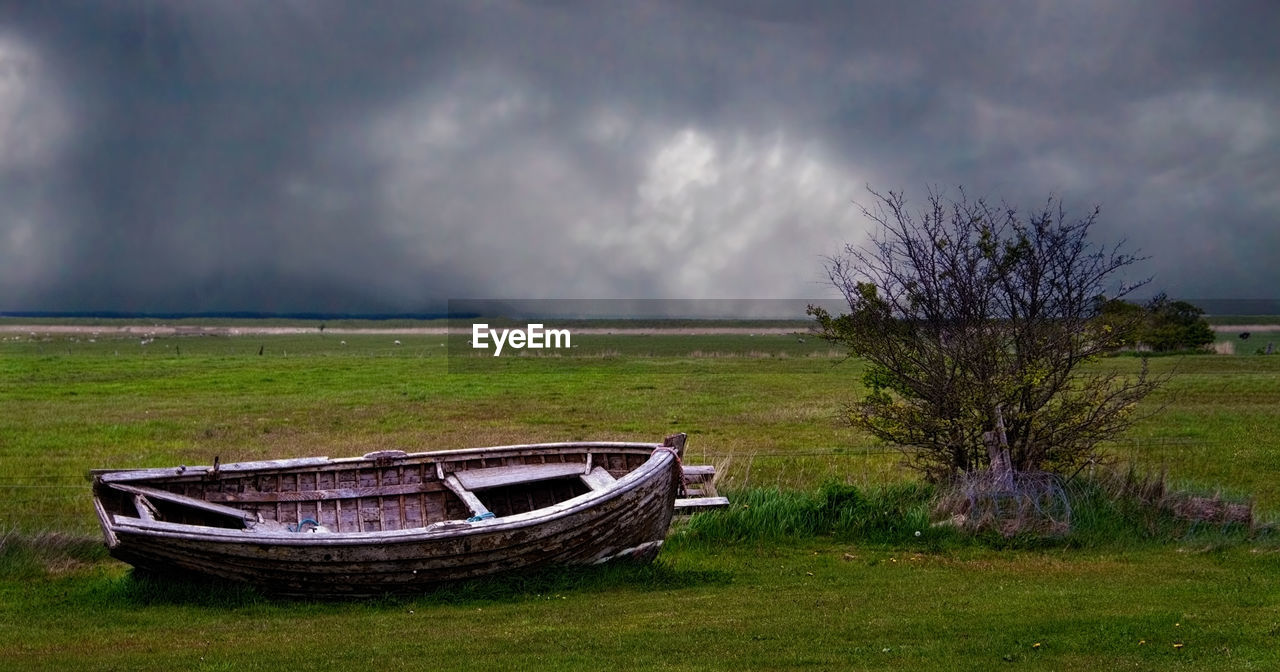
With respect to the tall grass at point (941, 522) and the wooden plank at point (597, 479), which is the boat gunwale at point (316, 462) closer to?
the wooden plank at point (597, 479)

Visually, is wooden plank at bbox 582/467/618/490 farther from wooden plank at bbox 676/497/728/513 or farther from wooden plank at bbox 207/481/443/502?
wooden plank at bbox 207/481/443/502

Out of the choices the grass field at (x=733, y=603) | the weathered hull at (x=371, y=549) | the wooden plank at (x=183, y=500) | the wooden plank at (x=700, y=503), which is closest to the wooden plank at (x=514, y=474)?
the wooden plank at (x=700, y=503)

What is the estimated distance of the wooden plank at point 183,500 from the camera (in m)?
12.8

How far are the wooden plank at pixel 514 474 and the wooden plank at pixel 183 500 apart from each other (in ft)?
9.46

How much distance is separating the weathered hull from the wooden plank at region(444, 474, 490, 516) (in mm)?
1355

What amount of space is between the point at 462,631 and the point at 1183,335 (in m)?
66.1

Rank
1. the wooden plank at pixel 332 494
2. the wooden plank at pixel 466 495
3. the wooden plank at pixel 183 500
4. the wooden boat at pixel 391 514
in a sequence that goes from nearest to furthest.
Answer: the wooden boat at pixel 391 514 < the wooden plank at pixel 183 500 < the wooden plank at pixel 466 495 < the wooden plank at pixel 332 494

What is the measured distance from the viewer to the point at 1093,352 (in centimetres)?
1584

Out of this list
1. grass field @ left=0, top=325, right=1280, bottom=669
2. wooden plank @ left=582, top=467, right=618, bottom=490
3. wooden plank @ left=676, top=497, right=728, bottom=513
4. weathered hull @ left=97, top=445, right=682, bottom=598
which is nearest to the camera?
grass field @ left=0, top=325, right=1280, bottom=669

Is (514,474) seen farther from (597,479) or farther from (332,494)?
(332,494)

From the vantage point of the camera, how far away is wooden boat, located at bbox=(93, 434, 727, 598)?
36.0 ft

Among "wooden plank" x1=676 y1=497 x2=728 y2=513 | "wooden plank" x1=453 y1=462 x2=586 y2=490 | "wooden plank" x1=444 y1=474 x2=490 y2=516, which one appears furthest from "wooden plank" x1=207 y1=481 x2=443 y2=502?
"wooden plank" x1=676 y1=497 x2=728 y2=513

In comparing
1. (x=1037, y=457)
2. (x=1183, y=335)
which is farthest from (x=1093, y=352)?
(x=1183, y=335)

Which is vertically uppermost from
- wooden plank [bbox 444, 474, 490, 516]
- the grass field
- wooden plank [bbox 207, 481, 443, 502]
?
wooden plank [bbox 444, 474, 490, 516]
